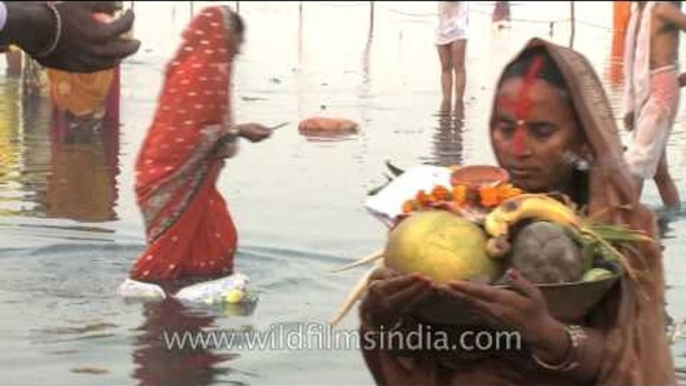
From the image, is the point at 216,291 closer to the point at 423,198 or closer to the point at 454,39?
the point at 423,198

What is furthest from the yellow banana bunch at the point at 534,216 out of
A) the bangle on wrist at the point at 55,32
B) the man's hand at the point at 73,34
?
the bangle on wrist at the point at 55,32

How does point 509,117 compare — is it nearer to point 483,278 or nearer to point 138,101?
point 483,278

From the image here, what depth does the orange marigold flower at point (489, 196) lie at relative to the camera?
3.03 meters

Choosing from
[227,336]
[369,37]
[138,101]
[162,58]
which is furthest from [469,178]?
[369,37]

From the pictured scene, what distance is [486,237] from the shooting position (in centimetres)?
297

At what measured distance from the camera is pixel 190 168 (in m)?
5.91

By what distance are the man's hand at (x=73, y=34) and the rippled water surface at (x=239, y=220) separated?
1582mm

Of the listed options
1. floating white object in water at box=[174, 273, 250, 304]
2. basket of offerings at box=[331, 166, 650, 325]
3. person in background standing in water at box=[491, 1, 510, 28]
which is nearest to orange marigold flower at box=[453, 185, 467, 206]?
basket of offerings at box=[331, 166, 650, 325]

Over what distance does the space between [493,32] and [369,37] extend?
423 centimetres

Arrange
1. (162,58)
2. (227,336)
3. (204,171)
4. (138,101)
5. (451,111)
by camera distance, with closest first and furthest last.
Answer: (227,336) < (204,171) < (451,111) < (138,101) < (162,58)

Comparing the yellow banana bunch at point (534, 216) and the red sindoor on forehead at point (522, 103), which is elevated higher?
the red sindoor on forehead at point (522, 103)

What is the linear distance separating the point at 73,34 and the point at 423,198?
109cm

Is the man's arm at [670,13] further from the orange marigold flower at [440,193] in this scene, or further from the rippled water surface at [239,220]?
the orange marigold flower at [440,193]

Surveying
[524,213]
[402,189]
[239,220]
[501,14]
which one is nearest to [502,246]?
[524,213]
